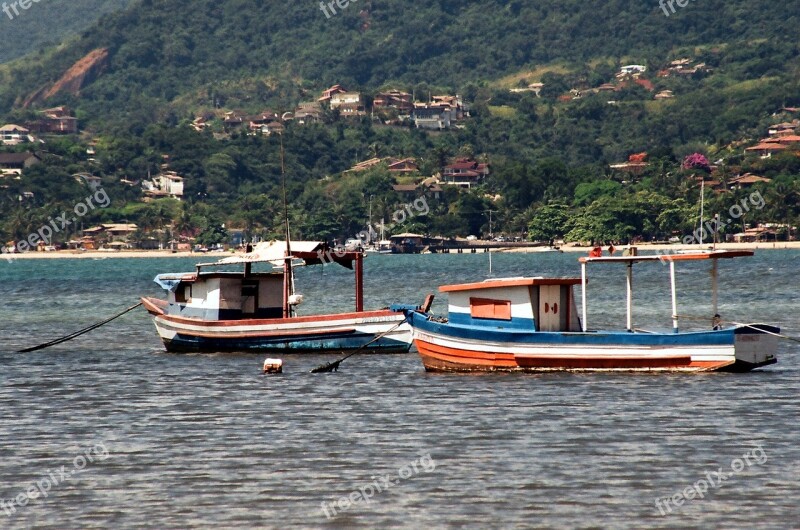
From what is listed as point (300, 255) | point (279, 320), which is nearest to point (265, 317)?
point (279, 320)

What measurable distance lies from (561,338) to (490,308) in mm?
2364

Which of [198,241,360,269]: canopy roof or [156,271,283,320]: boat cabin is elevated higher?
[198,241,360,269]: canopy roof

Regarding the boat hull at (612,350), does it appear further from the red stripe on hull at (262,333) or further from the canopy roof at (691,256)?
the red stripe on hull at (262,333)

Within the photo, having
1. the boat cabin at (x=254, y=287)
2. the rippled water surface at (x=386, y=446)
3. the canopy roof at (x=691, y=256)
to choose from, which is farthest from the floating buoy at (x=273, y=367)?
the canopy roof at (x=691, y=256)

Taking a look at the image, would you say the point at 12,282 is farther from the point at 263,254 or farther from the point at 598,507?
the point at 598,507

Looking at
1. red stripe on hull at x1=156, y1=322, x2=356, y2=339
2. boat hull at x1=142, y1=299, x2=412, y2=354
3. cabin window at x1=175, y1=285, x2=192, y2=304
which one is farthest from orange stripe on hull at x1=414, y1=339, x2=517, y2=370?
cabin window at x1=175, y1=285, x2=192, y2=304

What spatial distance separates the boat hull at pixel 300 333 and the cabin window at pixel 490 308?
6.36 meters

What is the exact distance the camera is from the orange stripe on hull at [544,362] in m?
42.7

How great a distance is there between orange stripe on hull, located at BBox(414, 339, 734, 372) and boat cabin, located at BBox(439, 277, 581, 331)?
3.03ft

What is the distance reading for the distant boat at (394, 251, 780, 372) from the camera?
139 feet

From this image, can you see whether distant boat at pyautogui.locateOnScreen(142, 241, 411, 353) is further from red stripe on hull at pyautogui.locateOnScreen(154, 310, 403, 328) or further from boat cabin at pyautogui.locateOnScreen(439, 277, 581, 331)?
boat cabin at pyautogui.locateOnScreen(439, 277, 581, 331)

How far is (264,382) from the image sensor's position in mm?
45000

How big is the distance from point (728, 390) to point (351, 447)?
1227 cm

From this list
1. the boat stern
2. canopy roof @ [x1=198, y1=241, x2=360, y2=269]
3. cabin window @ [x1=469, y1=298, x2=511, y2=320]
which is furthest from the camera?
canopy roof @ [x1=198, y1=241, x2=360, y2=269]
